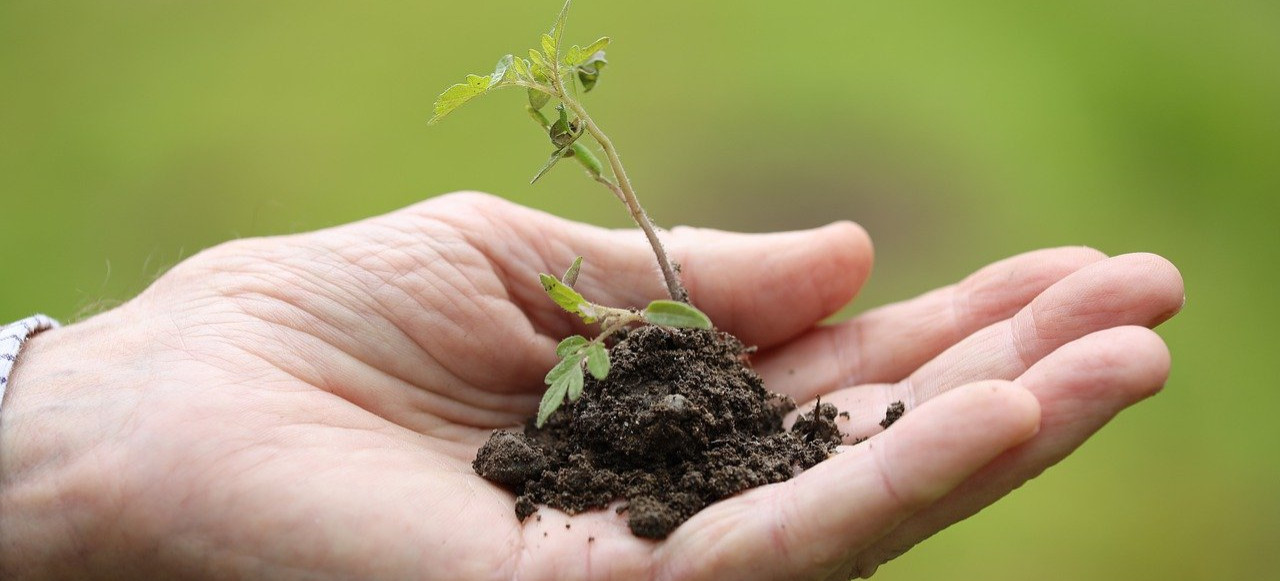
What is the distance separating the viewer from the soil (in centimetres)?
258

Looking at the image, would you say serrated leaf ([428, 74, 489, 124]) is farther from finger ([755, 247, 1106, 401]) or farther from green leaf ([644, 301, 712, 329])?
finger ([755, 247, 1106, 401])

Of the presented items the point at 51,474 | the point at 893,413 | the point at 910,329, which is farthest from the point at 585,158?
the point at 51,474

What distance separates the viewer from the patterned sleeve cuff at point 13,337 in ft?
9.07

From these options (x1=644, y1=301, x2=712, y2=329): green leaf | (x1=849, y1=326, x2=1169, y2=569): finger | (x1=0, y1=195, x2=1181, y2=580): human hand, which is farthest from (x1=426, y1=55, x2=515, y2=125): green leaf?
(x1=849, y1=326, x2=1169, y2=569): finger

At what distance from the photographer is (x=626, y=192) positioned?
9.80ft

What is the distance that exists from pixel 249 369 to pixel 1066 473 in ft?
13.4

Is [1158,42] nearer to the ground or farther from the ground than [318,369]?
farther from the ground

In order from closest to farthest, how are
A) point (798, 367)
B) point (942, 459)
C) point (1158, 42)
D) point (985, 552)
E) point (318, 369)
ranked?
1. point (942, 459)
2. point (318, 369)
3. point (798, 367)
4. point (985, 552)
5. point (1158, 42)

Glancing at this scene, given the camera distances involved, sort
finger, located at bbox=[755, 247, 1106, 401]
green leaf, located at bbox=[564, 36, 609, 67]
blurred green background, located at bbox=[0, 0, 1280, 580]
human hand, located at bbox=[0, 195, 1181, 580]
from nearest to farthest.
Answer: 1. human hand, located at bbox=[0, 195, 1181, 580]
2. green leaf, located at bbox=[564, 36, 609, 67]
3. finger, located at bbox=[755, 247, 1106, 401]
4. blurred green background, located at bbox=[0, 0, 1280, 580]

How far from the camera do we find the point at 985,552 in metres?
4.45

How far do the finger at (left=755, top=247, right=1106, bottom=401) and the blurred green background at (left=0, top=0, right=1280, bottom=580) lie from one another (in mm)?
1895

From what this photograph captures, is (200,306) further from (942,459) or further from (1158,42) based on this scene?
(1158,42)

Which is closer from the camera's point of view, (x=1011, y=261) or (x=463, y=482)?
(x=463, y=482)

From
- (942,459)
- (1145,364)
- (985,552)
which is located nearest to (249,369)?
(942,459)
